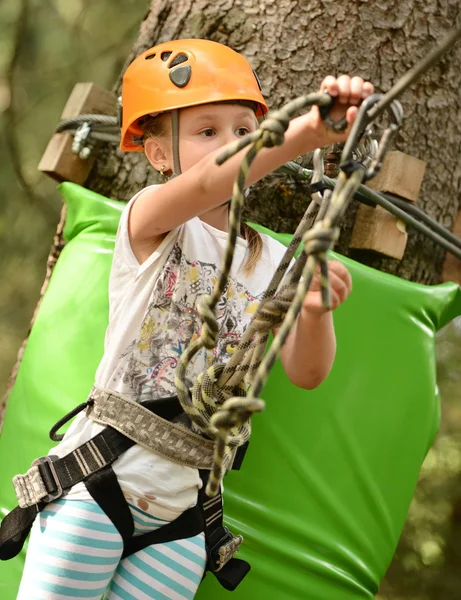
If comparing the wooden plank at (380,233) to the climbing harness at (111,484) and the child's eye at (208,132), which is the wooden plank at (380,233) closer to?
the child's eye at (208,132)

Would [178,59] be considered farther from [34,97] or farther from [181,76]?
[34,97]

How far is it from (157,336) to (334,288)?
1.09 feet

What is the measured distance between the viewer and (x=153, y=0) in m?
1.90

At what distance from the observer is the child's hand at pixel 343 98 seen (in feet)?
2.51

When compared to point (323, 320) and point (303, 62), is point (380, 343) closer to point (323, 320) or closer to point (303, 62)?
point (323, 320)

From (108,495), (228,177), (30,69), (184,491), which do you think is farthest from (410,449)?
(30,69)

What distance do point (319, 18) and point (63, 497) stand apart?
1.22 m

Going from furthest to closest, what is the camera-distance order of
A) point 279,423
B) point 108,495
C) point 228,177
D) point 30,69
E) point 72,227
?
1. point 30,69
2. point 72,227
3. point 279,423
4. point 108,495
5. point 228,177

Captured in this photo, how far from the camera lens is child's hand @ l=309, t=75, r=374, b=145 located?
76 cm

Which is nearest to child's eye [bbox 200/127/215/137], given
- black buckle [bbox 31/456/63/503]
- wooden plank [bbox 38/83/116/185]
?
black buckle [bbox 31/456/63/503]

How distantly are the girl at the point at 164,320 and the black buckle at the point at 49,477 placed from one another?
0.05ft

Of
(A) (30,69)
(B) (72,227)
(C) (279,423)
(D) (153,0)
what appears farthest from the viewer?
(A) (30,69)

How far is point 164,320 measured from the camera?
110cm

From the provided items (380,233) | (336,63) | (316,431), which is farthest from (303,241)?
(336,63)
